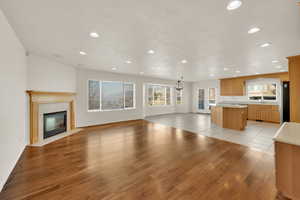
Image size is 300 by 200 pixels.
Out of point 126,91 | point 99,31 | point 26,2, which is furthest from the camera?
point 126,91

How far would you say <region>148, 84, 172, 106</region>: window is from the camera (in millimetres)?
8945

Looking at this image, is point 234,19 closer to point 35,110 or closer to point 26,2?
point 26,2

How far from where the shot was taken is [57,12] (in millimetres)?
1823

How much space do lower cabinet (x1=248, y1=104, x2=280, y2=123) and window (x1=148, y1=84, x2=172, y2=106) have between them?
534cm

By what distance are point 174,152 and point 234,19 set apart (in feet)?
9.89

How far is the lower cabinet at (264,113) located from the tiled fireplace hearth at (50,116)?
9.74 metres

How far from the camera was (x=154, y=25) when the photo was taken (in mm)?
2133

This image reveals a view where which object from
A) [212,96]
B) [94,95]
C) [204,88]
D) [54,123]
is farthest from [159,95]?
[54,123]

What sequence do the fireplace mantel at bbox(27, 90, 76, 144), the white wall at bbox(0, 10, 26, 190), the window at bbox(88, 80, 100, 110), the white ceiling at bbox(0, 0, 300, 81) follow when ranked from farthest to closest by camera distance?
the window at bbox(88, 80, 100, 110) < the fireplace mantel at bbox(27, 90, 76, 144) < the white wall at bbox(0, 10, 26, 190) < the white ceiling at bbox(0, 0, 300, 81)

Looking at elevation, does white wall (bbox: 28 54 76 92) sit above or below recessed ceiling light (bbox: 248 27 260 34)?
below

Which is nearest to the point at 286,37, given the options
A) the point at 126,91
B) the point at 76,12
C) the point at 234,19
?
the point at 234,19

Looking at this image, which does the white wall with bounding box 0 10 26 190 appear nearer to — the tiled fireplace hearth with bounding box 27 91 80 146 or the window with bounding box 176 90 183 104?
the tiled fireplace hearth with bounding box 27 91 80 146

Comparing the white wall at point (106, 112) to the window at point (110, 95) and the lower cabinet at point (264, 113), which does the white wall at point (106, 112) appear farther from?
the lower cabinet at point (264, 113)

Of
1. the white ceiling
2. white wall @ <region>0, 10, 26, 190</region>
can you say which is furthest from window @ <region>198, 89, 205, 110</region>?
white wall @ <region>0, 10, 26, 190</region>
